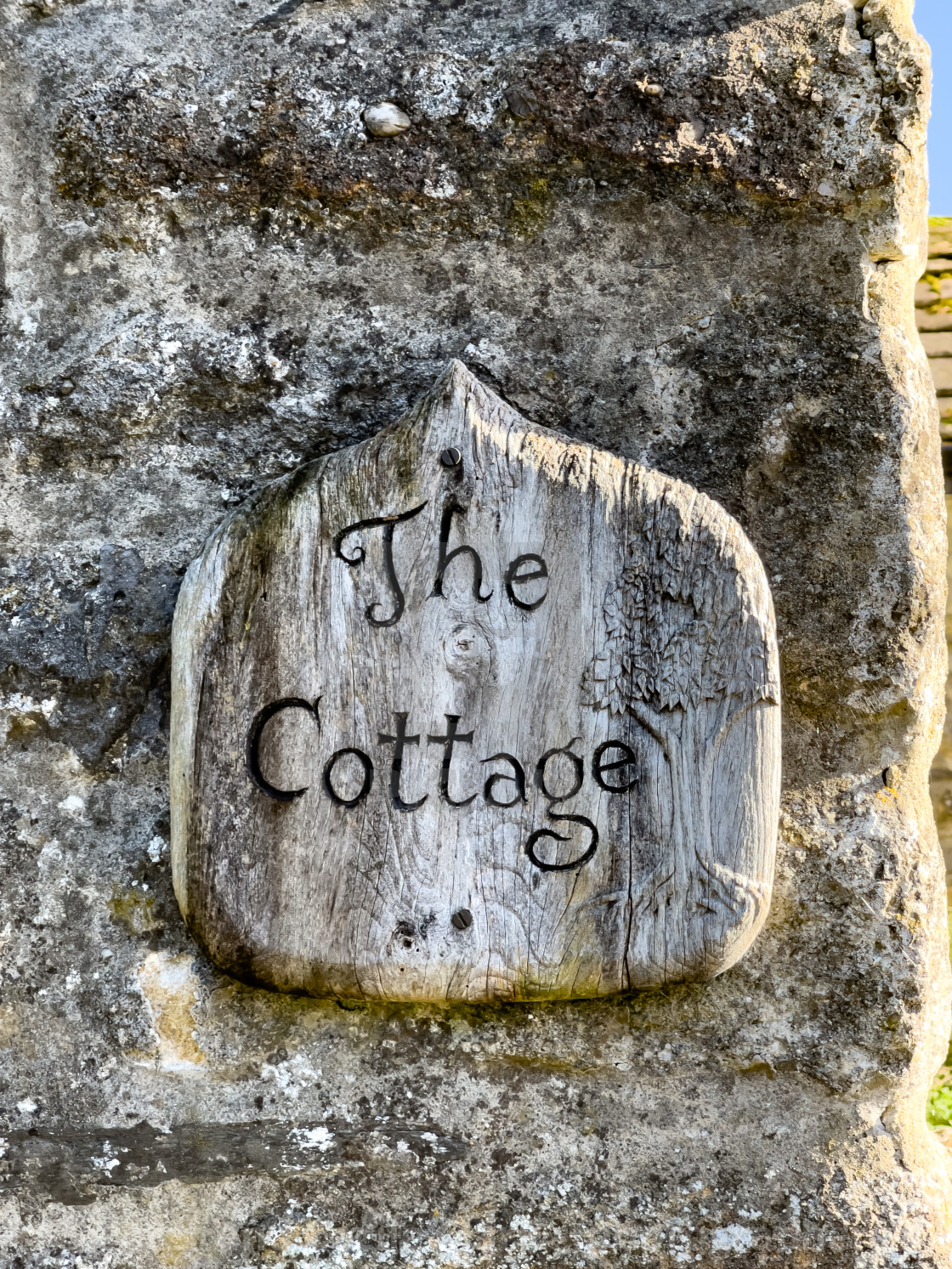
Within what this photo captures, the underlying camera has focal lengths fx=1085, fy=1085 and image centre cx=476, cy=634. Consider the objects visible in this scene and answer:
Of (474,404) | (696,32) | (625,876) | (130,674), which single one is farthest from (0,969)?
(696,32)

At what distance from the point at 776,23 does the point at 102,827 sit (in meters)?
1.08

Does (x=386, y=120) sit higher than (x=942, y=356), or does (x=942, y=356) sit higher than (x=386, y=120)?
(x=942, y=356)

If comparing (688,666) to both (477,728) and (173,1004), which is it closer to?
(477,728)

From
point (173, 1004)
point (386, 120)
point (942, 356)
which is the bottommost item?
point (173, 1004)

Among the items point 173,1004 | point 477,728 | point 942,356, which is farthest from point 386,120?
point 942,356

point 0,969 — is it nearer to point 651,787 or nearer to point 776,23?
point 651,787

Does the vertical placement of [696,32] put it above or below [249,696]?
above

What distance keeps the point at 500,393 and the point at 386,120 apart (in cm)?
31

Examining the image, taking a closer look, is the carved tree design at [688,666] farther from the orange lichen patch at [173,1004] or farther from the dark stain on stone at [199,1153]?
the orange lichen patch at [173,1004]

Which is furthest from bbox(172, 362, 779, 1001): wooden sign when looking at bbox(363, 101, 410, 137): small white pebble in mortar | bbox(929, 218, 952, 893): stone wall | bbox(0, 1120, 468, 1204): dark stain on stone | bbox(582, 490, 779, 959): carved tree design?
bbox(929, 218, 952, 893): stone wall

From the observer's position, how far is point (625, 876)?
1.01 meters

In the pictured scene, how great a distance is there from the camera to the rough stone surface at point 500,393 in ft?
3.43

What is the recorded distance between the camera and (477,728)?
3.36 feet

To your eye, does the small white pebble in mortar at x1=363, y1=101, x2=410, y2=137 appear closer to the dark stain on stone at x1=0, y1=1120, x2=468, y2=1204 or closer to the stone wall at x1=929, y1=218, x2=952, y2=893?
the dark stain on stone at x1=0, y1=1120, x2=468, y2=1204
